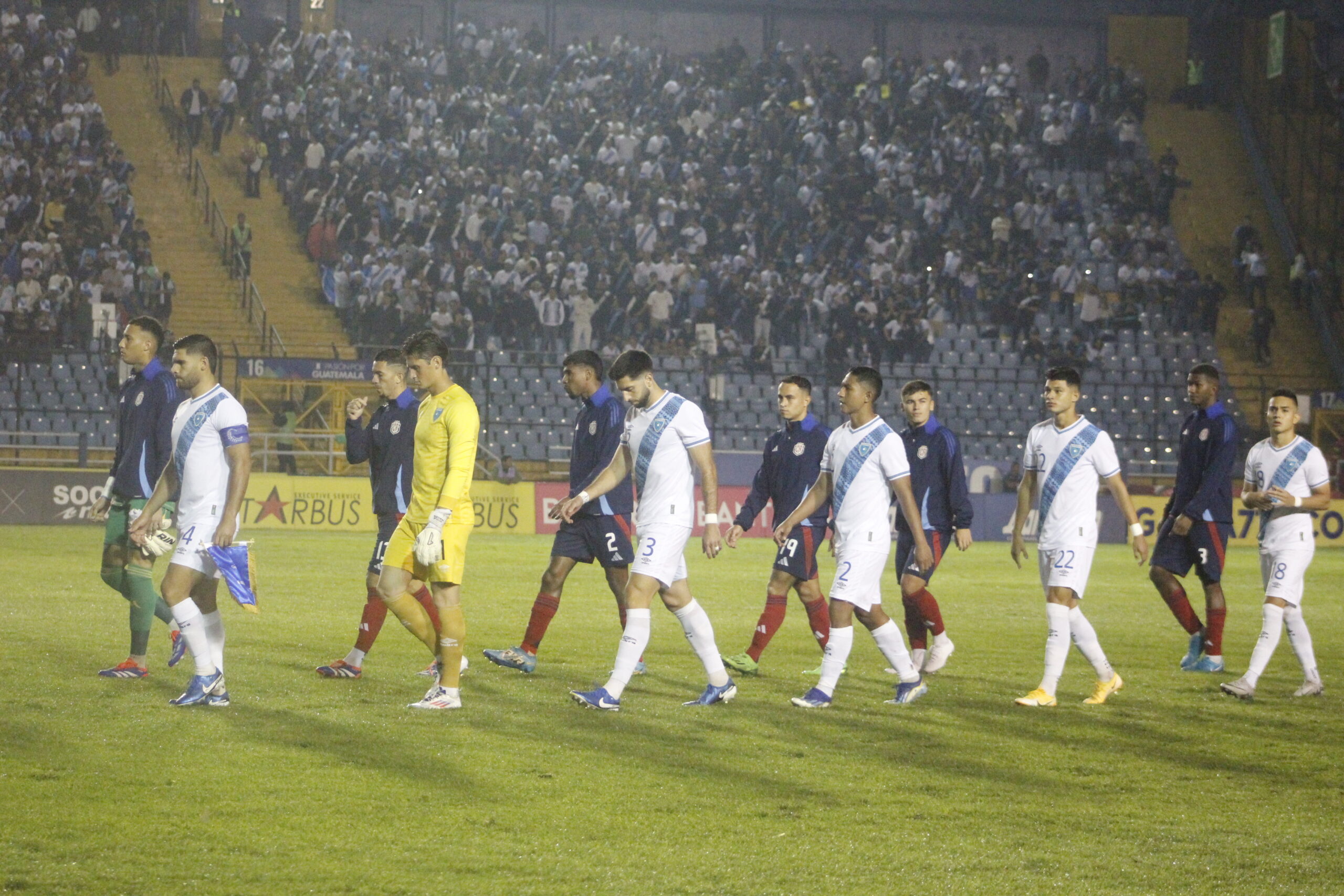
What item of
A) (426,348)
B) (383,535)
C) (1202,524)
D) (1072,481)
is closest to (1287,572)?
(1202,524)

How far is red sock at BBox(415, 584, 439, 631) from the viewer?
1008cm

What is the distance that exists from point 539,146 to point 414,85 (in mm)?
3864

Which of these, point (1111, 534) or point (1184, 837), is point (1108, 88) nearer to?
point (1111, 534)

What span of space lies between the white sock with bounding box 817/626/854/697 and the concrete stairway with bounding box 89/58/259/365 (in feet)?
73.1

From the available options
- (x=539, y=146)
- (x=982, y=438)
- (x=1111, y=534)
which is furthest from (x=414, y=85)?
(x=1111, y=534)

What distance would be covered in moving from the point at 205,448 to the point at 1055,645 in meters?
5.39

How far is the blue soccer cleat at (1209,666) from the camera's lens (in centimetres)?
1150

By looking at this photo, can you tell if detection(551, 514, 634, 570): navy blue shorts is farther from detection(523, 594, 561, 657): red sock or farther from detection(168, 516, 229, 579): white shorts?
detection(168, 516, 229, 579): white shorts

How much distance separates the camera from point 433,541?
811 centimetres

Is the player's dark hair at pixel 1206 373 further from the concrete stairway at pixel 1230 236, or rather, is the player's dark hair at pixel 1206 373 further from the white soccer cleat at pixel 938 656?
the concrete stairway at pixel 1230 236

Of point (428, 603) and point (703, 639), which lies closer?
point (703, 639)

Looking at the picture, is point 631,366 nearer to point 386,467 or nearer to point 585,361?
point 585,361

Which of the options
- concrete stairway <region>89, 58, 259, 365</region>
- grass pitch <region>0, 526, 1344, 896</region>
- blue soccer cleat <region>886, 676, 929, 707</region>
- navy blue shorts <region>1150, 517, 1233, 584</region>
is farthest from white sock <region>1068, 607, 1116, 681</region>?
concrete stairway <region>89, 58, 259, 365</region>

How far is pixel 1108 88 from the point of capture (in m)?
38.5
